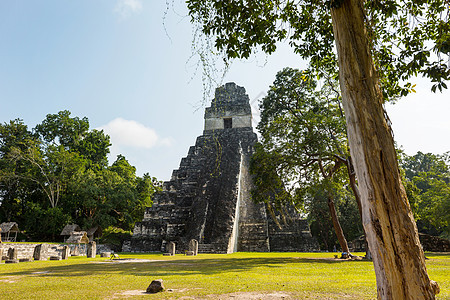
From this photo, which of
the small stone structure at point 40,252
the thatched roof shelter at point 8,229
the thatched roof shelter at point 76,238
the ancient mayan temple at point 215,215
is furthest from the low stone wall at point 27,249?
the thatched roof shelter at point 8,229

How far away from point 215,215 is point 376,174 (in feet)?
51.4

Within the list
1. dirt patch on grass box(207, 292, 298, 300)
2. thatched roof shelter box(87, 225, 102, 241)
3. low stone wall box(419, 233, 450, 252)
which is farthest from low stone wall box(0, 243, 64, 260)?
low stone wall box(419, 233, 450, 252)

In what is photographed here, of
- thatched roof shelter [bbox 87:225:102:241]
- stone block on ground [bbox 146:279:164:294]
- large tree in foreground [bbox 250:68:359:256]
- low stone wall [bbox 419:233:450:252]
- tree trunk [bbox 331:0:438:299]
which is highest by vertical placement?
large tree in foreground [bbox 250:68:359:256]

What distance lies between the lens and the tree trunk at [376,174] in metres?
1.96

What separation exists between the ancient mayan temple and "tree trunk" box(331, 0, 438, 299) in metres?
9.53

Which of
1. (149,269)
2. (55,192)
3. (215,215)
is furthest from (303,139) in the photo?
(55,192)

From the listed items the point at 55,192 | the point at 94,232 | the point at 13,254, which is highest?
the point at 55,192

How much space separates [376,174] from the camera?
2148 mm

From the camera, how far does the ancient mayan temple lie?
1519 cm

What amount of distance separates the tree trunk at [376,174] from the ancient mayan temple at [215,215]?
9.53 meters

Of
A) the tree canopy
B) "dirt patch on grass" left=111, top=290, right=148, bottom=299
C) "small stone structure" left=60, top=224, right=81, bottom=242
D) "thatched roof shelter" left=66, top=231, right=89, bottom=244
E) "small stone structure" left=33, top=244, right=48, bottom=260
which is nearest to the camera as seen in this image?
"dirt patch on grass" left=111, top=290, right=148, bottom=299

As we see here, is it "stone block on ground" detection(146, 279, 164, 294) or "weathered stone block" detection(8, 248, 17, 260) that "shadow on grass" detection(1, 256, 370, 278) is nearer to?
"stone block on ground" detection(146, 279, 164, 294)

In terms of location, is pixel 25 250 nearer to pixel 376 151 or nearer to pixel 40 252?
pixel 40 252

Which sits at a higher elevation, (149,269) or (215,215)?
(215,215)
